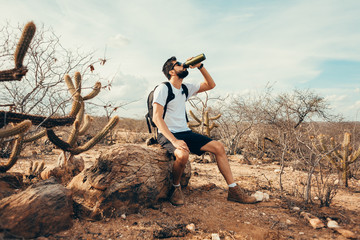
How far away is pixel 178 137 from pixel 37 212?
1972 millimetres

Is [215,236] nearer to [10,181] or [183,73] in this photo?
[183,73]

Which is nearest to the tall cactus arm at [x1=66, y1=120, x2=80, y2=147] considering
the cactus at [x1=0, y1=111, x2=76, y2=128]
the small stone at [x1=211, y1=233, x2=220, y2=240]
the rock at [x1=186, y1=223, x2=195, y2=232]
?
the cactus at [x1=0, y1=111, x2=76, y2=128]

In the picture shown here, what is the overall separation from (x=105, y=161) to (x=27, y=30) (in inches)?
76.1

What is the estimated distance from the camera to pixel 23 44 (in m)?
3.01

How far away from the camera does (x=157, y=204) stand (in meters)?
3.54

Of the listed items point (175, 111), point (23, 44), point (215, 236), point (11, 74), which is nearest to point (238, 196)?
point (215, 236)

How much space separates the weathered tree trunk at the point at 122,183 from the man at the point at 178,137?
0.83ft

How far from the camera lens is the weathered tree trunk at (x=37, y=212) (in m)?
2.41

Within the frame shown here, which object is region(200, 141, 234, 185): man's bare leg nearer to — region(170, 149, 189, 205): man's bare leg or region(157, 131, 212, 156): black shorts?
region(157, 131, 212, 156): black shorts

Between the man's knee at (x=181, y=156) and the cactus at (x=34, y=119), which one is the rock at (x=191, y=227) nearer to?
the man's knee at (x=181, y=156)

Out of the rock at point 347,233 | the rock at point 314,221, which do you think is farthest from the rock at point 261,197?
the rock at point 347,233

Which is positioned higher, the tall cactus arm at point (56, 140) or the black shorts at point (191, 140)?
the black shorts at point (191, 140)

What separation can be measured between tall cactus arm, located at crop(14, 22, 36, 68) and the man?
A: 170 centimetres

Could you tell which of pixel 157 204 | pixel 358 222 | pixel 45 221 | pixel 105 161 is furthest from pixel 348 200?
pixel 45 221
